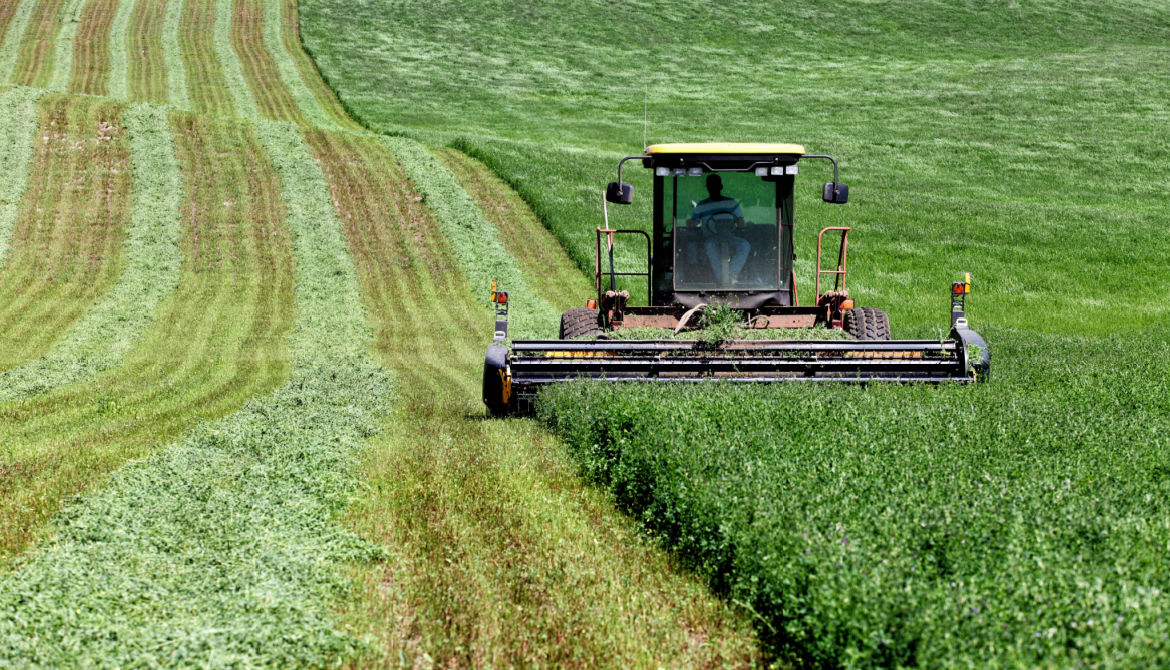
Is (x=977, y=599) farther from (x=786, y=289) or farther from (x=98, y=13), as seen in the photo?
(x=98, y=13)

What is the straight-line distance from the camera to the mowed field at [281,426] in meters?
4.74

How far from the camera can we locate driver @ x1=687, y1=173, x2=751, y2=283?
35.7ft

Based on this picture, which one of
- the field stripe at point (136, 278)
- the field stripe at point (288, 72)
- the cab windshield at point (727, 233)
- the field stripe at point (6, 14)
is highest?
the field stripe at point (6, 14)

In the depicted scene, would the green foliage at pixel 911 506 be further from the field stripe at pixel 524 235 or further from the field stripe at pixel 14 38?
the field stripe at pixel 14 38

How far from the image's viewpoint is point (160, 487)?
6.79 meters

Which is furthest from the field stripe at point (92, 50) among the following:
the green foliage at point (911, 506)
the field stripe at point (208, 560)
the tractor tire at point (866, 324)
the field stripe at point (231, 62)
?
the green foliage at point (911, 506)

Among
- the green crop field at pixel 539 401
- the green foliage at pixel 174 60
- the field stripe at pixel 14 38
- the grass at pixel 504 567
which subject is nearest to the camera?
the green crop field at pixel 539 401

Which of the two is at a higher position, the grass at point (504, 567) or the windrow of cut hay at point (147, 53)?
the windrow of cut hay at point (147, 53)

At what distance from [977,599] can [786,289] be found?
23.6 ft

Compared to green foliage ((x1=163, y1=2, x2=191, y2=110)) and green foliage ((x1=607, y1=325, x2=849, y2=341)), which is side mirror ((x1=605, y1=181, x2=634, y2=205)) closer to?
green foliage ((x1=607, y1=325, x2=849, y2=341))

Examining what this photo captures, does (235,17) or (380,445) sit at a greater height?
(235,17)

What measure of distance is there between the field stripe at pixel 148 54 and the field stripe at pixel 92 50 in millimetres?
945

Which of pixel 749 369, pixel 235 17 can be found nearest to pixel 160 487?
pixel 749 369

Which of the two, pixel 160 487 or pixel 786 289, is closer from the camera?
pixel 160 487
